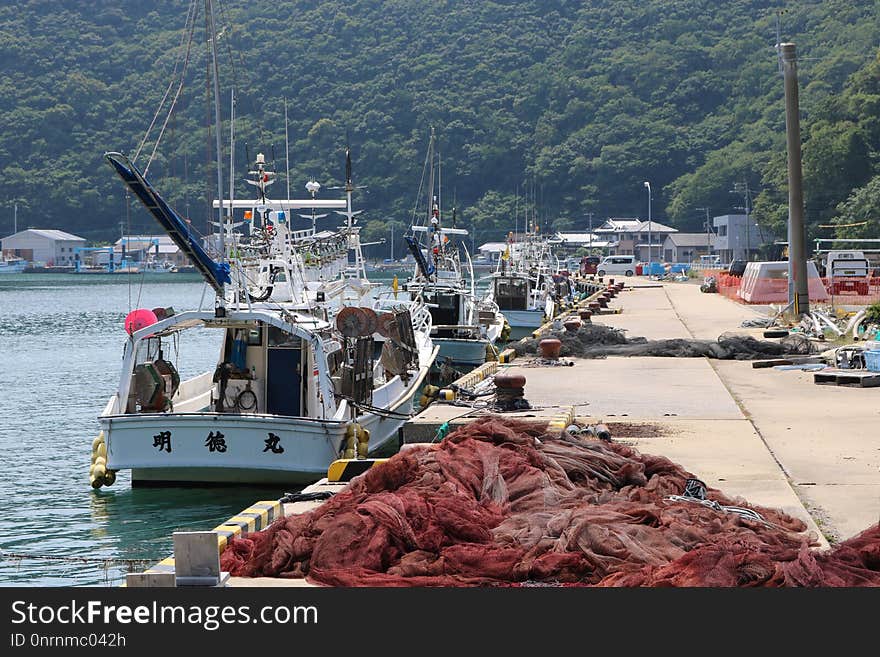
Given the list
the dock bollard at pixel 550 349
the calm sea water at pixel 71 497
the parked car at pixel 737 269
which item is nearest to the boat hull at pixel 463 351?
the calm sea water at pixel 71 497

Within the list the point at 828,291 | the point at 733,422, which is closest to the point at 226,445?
the point at 733,422

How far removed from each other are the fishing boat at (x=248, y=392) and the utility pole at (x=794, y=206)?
1519cm

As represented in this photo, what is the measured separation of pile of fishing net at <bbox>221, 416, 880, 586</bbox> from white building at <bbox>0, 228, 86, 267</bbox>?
165 m

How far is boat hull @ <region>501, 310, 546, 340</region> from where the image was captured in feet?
151

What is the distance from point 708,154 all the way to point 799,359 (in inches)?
5196

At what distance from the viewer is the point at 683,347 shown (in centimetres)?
2503

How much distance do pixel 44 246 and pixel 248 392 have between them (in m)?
166

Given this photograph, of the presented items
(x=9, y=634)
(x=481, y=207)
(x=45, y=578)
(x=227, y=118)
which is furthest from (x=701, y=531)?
(x=481, y=207)

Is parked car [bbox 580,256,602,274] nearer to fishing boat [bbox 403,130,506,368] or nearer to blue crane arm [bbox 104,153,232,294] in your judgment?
fishing boat [bbox 403,130,506,368]

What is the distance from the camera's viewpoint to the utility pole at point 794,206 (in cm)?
3262

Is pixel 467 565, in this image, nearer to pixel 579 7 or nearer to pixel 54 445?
pixel 54 445

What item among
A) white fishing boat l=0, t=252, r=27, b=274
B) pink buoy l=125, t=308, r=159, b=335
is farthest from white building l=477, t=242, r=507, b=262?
pink buoy l=125, t=308, r=159, b=335

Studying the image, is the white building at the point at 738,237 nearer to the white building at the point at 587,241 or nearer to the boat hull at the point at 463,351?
the white building at the point at 587,241

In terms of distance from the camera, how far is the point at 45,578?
12.7 m
